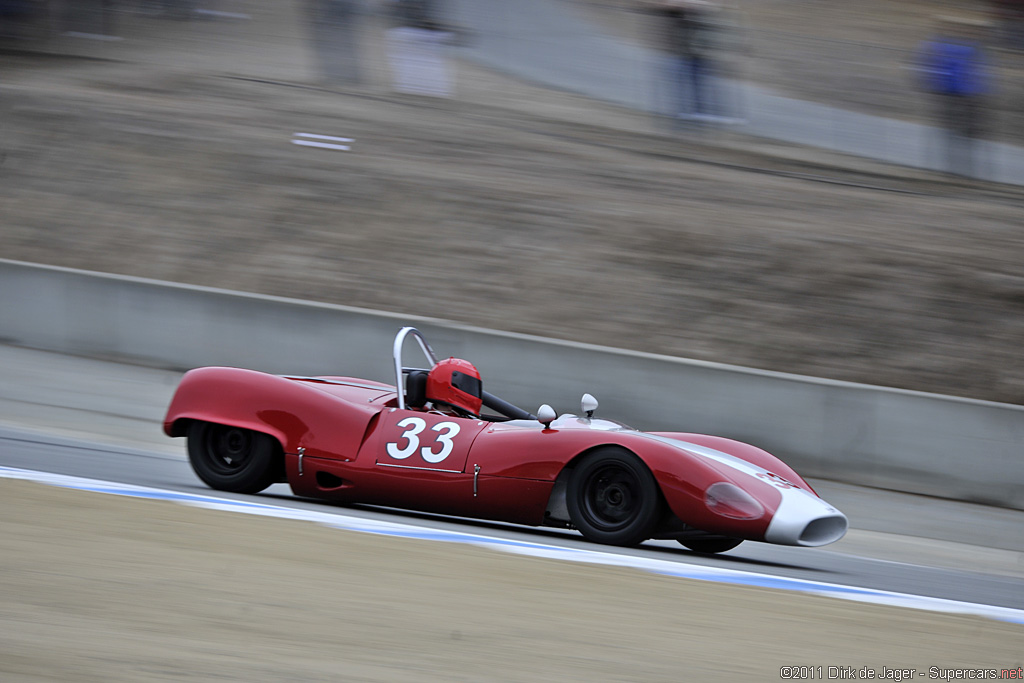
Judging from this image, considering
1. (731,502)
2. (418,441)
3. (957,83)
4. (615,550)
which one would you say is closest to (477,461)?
(418,441)

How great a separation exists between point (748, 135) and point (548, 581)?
1405 centimetres

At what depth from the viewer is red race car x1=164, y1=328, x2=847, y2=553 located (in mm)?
6352

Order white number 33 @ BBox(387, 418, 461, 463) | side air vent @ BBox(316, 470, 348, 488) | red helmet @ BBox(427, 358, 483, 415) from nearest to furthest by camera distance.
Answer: white number 33 @ BBox(387, 418, 461, 463) < side air vent @ BBox(316, 470, 348, 488) < red helmet @ BBox(427, 358, 483, 415)

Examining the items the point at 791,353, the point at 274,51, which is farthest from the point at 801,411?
the point at 274,51

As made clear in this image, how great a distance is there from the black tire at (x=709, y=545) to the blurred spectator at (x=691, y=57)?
1008cm

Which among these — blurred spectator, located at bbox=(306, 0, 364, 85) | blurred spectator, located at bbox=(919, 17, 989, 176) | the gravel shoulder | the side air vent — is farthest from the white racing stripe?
blurred spectator, located at bbox=(306, 0, 364, 85)

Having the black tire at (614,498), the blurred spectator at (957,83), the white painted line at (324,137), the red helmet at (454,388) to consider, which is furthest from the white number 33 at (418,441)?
the white painted line at (324,137)

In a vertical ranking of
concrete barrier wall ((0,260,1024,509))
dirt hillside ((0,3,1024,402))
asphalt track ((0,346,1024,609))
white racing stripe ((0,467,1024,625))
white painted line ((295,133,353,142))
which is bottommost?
asphalt track ((0,346,1024,609))

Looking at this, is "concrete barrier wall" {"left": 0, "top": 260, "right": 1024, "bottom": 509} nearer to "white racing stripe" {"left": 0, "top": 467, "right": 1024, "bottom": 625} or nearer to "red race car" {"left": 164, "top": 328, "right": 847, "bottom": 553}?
"red race car" {"left": 164, "top": 328, "right": 847, "bottom": 553}

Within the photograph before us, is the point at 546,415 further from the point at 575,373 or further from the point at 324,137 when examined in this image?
the point at 324,137

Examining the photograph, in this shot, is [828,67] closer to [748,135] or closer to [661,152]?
[748,135]

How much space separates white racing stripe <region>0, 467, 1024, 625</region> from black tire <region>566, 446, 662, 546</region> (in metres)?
0.41

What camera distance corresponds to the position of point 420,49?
18453 millimetres

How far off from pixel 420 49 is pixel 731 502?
13.6 m
